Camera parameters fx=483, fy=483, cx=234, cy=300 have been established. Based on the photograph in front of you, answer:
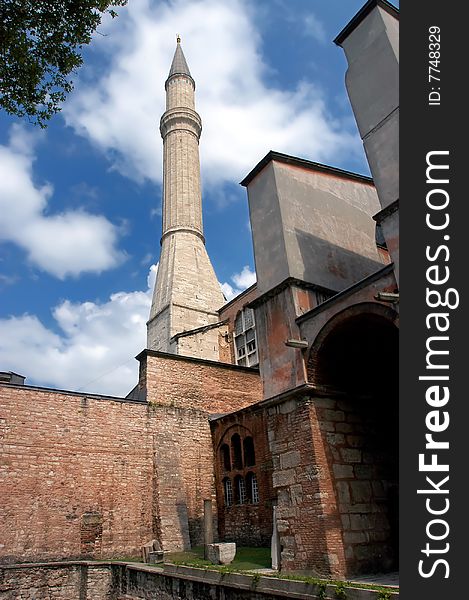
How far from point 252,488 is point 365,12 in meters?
12.7

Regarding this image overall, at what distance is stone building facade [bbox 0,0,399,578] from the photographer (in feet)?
28.0

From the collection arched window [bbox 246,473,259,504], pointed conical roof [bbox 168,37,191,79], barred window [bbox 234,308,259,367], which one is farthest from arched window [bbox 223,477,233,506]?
pointed conical roof [bbox 168,37,191,79]

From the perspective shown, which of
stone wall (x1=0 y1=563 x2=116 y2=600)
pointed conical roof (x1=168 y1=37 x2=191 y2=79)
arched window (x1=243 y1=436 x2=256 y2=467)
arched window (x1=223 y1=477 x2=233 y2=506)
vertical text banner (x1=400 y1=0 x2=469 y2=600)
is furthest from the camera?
pointed conical roof (x1=168 y1=37 x2=191 y2=79)

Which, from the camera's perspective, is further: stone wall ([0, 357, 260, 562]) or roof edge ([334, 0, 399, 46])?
stone wall ([0, 357, 260, 562])

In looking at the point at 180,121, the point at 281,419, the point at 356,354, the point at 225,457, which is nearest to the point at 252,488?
the point at 225,457

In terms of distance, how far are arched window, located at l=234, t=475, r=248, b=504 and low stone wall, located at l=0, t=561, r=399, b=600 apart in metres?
4.19

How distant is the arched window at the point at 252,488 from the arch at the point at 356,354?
6381 millimetres

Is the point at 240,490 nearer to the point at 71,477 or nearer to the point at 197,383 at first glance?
the point at 197,383

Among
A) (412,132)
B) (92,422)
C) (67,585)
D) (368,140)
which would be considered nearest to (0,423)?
(92,422)

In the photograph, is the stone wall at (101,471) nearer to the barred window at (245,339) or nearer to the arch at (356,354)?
the barred window at (245,339)

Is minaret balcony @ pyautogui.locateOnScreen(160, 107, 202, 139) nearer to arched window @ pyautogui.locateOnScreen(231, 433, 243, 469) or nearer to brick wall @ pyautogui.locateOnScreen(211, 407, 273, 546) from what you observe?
brick wall @ pyautogui.locateOnScreen(211, 407, 273, 546)

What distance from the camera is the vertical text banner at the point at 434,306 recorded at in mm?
3699

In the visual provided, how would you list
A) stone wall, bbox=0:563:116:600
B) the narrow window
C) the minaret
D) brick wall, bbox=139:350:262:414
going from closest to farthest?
stone wall, bbox=0:563:116:600
the narrow window
brick wall, bbox=139:350:262:414
the minaret

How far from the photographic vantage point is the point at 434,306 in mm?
4234
